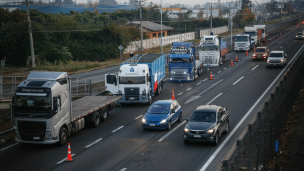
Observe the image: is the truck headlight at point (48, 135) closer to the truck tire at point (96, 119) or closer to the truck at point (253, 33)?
the truck tire at point (96, 119)

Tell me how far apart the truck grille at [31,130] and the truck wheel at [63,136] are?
105 cm

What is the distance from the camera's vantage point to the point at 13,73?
1848 inches

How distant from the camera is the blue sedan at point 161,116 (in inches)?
857

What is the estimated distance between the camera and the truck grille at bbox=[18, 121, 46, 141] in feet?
61.2

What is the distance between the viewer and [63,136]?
19.8 meters

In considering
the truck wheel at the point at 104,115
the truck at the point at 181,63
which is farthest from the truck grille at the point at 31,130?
the truck at the point at 181,63

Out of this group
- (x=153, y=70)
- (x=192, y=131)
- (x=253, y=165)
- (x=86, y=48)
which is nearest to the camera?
(x=253, y=165)

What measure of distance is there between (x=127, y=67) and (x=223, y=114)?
1078 cm

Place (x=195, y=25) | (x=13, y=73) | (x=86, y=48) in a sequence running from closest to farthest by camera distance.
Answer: (x=13, y=73)
(x=86, y=48)
(x=195, y=25)

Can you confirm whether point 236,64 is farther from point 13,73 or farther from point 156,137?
point 156,137

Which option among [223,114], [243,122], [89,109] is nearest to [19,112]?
[89,109]

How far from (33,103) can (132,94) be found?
37.1 feet

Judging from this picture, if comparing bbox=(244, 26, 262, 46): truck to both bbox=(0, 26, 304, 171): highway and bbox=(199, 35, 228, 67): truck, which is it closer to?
bbox=(199, 35, 228, 67): truck

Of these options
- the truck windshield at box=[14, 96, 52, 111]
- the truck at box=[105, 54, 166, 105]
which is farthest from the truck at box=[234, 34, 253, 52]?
the truck windshield at box=[14, 96, 52, 111]
